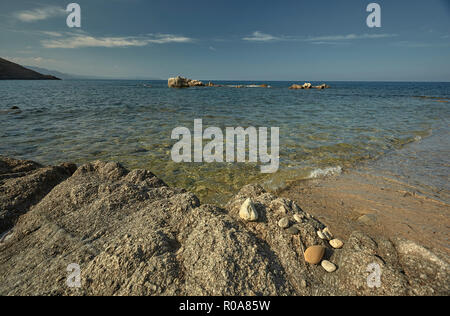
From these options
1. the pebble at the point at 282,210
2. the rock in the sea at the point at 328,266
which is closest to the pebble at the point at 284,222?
the pebble at the point at 282,210

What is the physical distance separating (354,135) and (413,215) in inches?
241

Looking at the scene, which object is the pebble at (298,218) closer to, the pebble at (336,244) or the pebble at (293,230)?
the pebble at (293,230)

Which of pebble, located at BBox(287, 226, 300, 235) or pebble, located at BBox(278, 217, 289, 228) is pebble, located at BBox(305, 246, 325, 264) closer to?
pebble, located at BBox(287, 226, 300, 235)

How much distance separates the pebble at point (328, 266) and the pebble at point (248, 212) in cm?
84

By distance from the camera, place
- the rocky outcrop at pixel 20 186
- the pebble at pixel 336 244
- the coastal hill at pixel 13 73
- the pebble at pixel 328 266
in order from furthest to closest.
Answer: the coastal hill at pixel 13 73 < the rocky outcrop at pixel 20 186 < the pebble at pixel 336 244 < the pebble at pixel 328 266

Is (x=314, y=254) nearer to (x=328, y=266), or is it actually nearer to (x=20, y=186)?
(x=328, y=266)

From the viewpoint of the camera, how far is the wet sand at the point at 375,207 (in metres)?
3.18

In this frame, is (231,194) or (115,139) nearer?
(231,194)

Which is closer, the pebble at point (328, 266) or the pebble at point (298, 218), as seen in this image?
the pebble at point (328, 266)

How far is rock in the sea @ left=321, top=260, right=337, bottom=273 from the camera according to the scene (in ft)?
6.97

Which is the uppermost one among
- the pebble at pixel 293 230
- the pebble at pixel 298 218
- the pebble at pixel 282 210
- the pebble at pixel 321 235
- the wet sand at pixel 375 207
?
the pebble at pixel 282 210

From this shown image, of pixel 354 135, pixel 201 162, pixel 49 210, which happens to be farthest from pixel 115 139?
pixel 354 135

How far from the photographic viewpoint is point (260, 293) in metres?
1.79
